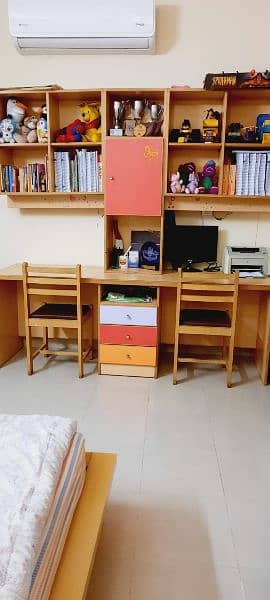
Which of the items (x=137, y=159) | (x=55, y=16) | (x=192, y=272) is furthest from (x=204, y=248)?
(x=55, y=16)

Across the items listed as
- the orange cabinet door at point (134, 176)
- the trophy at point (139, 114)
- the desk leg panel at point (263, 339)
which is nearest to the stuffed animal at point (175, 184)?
the orange cabinet door at point (134, 176)

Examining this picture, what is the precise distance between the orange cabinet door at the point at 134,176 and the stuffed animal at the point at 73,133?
0.29 meters

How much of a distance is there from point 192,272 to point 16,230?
5.17 feet

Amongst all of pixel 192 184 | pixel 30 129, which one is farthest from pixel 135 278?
pixel 30 129

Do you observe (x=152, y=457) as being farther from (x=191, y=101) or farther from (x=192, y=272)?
(x=191, y=101)

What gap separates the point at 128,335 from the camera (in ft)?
10.6

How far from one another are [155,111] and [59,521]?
2.93 m

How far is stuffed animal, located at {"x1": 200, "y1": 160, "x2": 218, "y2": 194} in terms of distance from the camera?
328 cm

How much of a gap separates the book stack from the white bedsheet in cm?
234

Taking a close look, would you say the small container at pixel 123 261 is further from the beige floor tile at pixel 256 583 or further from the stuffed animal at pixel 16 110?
the beige floor tile at pixel 256 583

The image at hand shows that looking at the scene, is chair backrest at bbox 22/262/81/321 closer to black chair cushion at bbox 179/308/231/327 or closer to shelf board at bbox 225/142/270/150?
black chair cushion at bbox 179/308/231/327

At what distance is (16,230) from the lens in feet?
12.1

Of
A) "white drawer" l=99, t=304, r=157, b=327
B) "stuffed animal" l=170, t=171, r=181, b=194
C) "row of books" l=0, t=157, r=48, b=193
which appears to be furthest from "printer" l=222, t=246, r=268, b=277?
"row of books" l=0, t=157, r=48, b=193

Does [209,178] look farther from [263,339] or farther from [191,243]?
[263,339]
